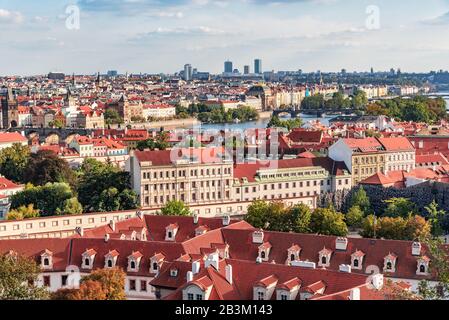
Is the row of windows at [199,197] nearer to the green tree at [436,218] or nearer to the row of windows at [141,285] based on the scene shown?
the green tree at [436,218]

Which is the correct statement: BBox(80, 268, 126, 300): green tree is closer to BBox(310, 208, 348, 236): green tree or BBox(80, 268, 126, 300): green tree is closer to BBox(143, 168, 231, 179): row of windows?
BBox(310, 208, 348, 236): green tree

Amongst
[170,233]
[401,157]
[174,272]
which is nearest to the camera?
[174,272]

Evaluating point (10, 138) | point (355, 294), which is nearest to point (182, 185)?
point (355, 294)

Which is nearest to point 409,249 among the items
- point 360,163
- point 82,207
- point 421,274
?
point 421,274

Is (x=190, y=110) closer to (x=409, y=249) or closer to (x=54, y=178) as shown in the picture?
(x=54, y=178)

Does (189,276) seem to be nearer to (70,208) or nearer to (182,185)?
(70,208)

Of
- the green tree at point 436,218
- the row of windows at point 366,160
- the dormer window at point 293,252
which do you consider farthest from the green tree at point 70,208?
the row of windows at point 366,160

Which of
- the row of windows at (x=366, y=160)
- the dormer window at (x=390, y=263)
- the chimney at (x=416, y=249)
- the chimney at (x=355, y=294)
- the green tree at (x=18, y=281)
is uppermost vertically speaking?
the green tree at (x=18, y=281)
